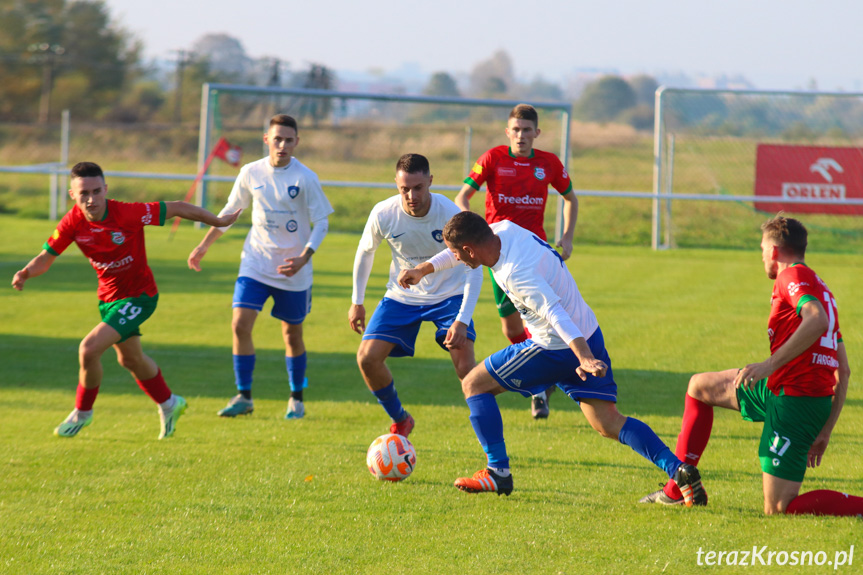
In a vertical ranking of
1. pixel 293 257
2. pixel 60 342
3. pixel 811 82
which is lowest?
pixel 60 342

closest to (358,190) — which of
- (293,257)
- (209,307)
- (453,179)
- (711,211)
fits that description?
(453,179)

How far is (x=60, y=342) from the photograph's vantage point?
9.79 m

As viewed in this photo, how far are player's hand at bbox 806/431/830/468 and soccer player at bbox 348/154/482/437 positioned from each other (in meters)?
2.26

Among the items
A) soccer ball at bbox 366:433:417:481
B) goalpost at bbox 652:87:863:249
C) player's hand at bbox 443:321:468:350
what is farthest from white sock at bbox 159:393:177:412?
goalpost at bbox 652:87:863:249

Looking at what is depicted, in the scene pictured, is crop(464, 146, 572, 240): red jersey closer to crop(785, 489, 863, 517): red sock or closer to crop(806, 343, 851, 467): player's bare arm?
crop(806, 343, 851, 467): player's bare arm

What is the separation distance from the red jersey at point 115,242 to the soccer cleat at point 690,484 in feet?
12.0

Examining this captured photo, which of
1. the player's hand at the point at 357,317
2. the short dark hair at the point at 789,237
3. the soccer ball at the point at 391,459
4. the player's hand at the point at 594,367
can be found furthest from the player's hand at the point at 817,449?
the player's hand at the point at 357,317

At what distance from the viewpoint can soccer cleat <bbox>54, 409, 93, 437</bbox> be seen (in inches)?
251

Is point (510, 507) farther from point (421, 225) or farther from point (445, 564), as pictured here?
point (421, 225)

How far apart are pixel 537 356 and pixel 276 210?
3.20 metres

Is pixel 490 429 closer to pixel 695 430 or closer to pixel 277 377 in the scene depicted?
pixel 695 430

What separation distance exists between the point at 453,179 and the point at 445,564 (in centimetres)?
2044

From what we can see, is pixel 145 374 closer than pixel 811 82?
Yes

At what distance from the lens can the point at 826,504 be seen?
4.48 meters
